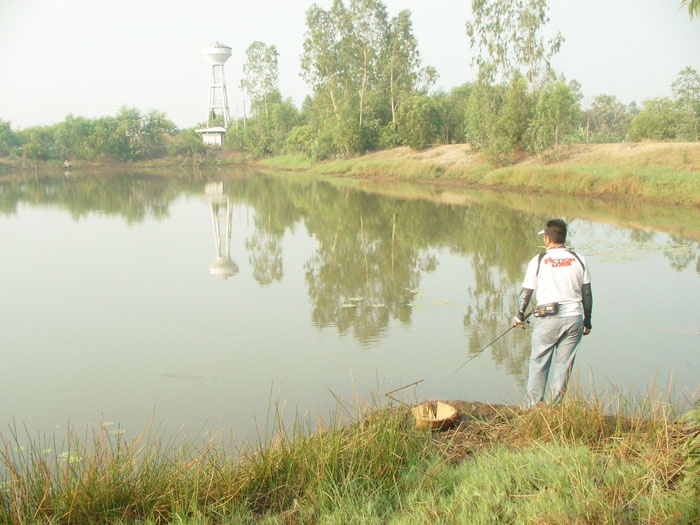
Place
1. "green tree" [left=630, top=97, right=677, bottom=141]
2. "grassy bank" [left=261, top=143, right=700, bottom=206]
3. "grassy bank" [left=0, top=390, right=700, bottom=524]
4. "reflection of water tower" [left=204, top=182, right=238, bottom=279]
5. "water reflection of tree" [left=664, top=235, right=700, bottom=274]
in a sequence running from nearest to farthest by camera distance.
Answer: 1. "grassy bank" [left=0, top=390, right=700, bottom=524]
2. "water reflection of tree" [left=664, top=235, right=700, bottom=274]
3. "reflection of water tower" [left=204, top=182, right=238, bottom=279]
4. "grassy bank" [left=261, top=143, right=700, bottom=206]
5. "green tree" [left=630, top=97, right=677, bottom=141]

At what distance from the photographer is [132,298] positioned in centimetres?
887

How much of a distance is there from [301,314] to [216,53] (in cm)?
6880

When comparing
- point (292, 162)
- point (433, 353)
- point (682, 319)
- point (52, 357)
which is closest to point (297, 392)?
point (433, 353)

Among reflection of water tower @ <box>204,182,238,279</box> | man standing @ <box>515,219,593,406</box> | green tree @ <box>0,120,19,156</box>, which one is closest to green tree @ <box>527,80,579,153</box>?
reflection of water tower @ <box>204,182,238,279</box>

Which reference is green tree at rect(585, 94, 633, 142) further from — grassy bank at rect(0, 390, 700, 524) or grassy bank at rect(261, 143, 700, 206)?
grassy bank at rect(0, 390, 700, 524)

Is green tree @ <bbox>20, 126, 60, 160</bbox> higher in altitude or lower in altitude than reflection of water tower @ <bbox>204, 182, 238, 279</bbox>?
higher

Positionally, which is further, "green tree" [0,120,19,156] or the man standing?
"green tree" [0,120,19,156]

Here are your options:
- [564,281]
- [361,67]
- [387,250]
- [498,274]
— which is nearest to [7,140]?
[361,67]

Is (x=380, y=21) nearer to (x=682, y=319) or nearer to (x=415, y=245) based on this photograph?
(x=415, y=245)

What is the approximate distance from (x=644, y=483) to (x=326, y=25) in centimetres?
4143

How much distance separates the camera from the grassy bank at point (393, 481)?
2.90 m

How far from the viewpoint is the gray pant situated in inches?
176

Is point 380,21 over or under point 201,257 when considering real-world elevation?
over

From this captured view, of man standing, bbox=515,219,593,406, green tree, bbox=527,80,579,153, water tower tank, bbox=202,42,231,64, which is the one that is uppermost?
water tower tank, bbox=202,42,231,64
